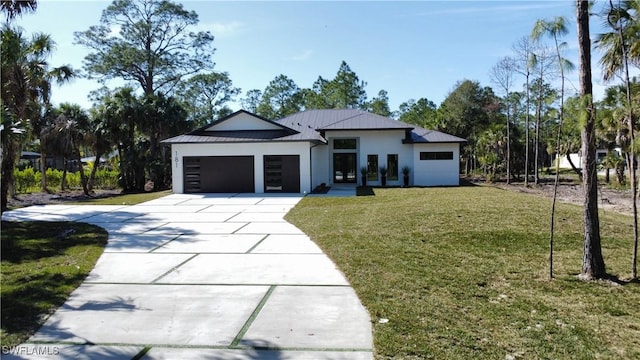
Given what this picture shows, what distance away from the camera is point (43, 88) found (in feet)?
60.0

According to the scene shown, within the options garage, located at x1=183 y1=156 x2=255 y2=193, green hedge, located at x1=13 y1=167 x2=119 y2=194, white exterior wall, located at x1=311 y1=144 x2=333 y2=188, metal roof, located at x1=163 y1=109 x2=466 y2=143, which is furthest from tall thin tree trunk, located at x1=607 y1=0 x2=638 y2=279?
green hedge, located at x1=13 y1=167 x2=119 y2=194

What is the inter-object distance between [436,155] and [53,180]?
23322mm

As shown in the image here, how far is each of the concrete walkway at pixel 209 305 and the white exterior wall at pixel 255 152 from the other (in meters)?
11.5

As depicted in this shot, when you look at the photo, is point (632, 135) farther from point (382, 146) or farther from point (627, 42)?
point (382, 146)

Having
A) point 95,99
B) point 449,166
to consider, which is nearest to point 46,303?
point 449,166

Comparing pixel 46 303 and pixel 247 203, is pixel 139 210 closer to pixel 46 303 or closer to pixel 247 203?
pixel 247 203

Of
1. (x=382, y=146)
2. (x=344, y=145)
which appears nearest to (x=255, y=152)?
(x=344, y=145)

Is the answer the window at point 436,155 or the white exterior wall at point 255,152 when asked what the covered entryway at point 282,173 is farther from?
the window at point 436,155

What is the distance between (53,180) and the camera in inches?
1074

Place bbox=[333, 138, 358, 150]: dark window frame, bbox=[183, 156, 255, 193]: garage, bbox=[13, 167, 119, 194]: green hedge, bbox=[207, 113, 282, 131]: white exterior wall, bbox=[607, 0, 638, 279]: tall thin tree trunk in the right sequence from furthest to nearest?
bbox=[333, 138, 358, 150]: dark window frame, bbox=[13, 167, 119, 194]: green hedge, bbox=[207, 113, 282, 131]: white exterior wall, bbox=[183, 156, 255, 193]: garage, bbox=[607, 0, 638, 279]: tall thin tree trunk

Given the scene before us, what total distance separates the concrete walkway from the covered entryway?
38.1 feet

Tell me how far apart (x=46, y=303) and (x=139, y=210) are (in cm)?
1065

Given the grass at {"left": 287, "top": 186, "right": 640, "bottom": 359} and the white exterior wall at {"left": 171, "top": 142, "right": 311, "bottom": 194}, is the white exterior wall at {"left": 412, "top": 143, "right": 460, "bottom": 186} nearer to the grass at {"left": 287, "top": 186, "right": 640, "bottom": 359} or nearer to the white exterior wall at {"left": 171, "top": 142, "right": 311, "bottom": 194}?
the white exterior wall at {"left": 171, "top": 142, "right": 311, "bottom": 194}

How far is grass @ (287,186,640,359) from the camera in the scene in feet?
13.9
